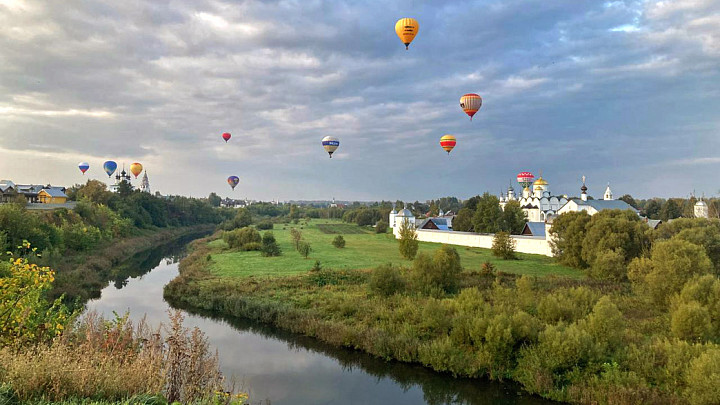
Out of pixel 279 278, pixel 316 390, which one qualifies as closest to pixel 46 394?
pixel 316 390

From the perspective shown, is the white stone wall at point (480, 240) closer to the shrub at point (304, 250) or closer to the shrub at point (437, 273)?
the shrub at point (304, 250)

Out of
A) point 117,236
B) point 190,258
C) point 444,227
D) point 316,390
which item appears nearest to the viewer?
point 316,390

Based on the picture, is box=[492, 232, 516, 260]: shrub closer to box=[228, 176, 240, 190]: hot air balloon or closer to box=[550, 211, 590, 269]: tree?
box=[550, 211, 590, 269]: tree

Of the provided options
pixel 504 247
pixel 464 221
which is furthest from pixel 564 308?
pixel 464 221

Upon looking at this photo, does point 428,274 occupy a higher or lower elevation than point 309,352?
higher

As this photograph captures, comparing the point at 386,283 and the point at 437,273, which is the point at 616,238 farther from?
the point at 386,283

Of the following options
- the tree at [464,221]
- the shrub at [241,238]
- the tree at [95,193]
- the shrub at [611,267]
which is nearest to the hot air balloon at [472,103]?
the shrub at [611,267]

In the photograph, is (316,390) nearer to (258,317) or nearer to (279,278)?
(258,317)
